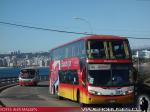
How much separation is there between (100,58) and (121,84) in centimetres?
167

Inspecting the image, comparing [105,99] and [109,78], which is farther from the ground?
[109,78]

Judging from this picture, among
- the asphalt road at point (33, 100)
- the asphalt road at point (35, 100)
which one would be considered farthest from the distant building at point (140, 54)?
the asphalt road at point (35, 100)

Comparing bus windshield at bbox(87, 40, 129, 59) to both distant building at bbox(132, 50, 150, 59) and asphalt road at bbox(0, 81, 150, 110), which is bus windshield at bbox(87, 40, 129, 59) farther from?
distant building at bbox(132, 50, 150, 59)

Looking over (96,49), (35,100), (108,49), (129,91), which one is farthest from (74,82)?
(35,100)

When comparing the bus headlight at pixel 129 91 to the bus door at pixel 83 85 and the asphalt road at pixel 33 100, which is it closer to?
the bus door at pixel 83 85

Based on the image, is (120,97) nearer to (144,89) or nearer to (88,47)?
(144,89)

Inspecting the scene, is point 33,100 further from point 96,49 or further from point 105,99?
point 105,99

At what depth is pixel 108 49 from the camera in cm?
2239

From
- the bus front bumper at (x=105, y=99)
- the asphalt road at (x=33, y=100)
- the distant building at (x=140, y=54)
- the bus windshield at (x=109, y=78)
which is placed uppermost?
the distant building at (x=140, y=54)

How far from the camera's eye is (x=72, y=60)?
83.2 ft

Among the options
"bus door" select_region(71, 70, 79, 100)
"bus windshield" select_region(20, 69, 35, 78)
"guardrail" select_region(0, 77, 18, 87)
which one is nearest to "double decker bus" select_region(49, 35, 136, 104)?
"bus door" select_region(71, 70, 79, 100)

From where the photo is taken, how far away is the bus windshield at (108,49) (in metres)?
22.2

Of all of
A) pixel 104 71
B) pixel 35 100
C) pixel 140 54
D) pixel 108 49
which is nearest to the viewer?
pixel 104 71

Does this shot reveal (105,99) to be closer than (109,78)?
Yes
